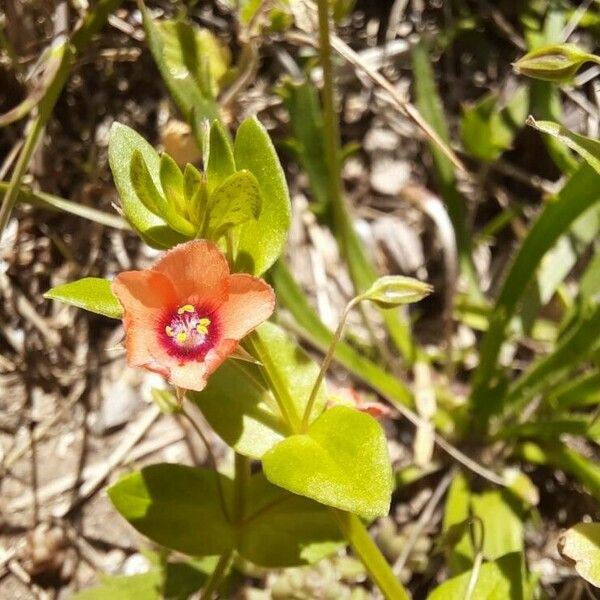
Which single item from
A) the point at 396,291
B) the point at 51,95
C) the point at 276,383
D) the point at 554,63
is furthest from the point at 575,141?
the point at 51,95

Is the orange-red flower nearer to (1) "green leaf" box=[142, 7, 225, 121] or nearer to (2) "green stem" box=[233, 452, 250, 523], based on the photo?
(2) "green stem" box=[233, 452, 250, 523]

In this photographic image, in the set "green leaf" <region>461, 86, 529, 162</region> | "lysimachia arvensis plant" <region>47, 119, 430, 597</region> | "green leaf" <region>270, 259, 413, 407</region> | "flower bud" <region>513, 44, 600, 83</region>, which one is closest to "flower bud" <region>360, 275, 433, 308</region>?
"lysimachia arvensis plant" <region>47, 119, 430, 597</region>

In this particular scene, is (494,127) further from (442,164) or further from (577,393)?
(577,393)

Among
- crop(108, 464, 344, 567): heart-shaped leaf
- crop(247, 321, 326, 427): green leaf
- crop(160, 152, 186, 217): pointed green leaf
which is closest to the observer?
crop(160, 152, 186, 217): pointed green leaf

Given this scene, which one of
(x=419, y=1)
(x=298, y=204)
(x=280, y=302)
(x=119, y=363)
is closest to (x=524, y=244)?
(x=280, y=302)

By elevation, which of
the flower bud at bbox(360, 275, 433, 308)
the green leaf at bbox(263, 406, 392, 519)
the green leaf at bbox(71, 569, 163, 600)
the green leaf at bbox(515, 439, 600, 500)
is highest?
the flower bud at bbox(360, 275, 433, 308)

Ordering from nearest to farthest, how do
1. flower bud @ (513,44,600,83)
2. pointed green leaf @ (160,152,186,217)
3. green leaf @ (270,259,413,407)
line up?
pointed green leaf @ (160,152,186,217)
flower bud @ (513,44,600,83)
green leaf @ (270,259,413,407)

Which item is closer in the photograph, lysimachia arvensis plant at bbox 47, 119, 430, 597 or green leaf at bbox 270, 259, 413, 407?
lysimachia arvensis plant at bbox 47, 119, 430, 597

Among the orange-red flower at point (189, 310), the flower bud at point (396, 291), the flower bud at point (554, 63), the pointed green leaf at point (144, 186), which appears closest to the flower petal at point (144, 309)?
the orange-red flower at point (189, 310)
